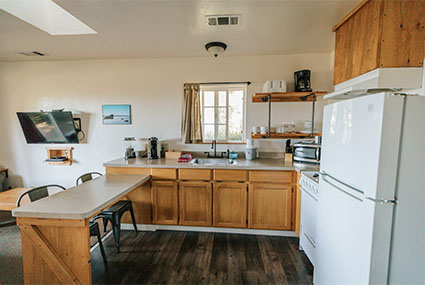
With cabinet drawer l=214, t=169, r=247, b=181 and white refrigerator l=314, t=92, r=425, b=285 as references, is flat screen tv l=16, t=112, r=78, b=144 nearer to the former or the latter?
cabinet drawer l=214, t=169, r=247, b=181

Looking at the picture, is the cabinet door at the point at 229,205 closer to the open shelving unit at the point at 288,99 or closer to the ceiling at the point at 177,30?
the open shelving unit at the point at 288,99

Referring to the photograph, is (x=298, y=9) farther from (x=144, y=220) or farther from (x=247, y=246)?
(x=144, y=220)

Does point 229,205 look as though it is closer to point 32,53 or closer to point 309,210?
point 309,210

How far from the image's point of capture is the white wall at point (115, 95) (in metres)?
2.80

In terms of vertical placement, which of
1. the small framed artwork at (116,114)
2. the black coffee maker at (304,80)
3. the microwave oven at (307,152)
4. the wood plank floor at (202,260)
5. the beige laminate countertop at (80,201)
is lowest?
the wood plank floor at (202,260)

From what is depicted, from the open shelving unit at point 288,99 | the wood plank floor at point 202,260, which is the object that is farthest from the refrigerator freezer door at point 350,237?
the open shelving unit at point 288,99

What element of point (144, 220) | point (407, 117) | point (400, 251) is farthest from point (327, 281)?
point (144, 220)

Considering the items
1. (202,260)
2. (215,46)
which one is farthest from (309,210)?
(215,46)

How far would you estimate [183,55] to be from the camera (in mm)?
2809

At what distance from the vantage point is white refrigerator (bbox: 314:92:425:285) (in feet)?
3.04

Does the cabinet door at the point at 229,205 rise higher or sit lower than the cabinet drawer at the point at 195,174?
lower

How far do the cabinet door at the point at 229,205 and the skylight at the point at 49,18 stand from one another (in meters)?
2.48

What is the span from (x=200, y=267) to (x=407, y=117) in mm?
1999

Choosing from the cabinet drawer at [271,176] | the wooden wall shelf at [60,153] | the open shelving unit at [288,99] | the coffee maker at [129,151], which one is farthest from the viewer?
the wooden wall shelf at [60,153]
